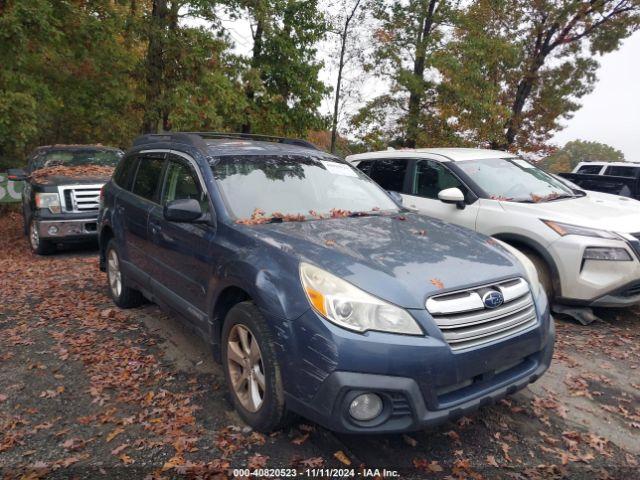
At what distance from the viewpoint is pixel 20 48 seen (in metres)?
9.78

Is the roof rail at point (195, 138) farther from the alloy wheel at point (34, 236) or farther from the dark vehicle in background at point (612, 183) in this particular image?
the dark vehicle in background at point (612, 183)

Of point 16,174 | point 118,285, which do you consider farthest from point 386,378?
point 16,174

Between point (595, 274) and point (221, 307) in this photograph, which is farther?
point (595, 274)

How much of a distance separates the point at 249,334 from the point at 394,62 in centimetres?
1572

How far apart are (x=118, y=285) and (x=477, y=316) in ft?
13.9

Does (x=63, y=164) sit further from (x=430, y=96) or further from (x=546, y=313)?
(x=430, y=96)

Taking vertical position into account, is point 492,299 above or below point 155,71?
below

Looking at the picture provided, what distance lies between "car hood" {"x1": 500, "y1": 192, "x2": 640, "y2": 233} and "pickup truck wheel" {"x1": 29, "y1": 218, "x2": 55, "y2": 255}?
7.63 m

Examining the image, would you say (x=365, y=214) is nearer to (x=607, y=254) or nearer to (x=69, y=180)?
(x=607, y=254)

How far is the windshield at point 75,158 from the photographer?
29.7 ft

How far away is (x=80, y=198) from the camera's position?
319 inches

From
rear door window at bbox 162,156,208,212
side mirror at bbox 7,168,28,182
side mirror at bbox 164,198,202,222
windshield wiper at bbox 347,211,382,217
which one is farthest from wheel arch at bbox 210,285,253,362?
side mirror at bbox 7,168,28,182

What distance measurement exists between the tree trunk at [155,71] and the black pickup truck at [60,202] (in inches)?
205

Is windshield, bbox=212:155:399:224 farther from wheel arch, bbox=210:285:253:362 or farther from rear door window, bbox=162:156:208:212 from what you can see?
wheel arch, bbox=210:285:253:362
